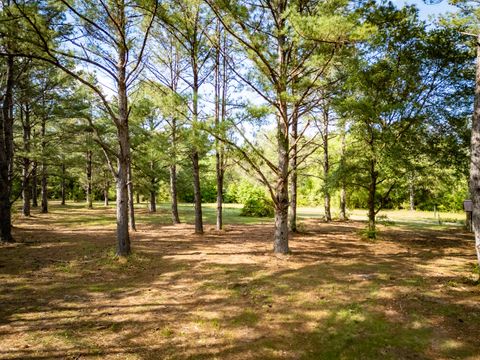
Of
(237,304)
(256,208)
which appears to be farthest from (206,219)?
(237,304)

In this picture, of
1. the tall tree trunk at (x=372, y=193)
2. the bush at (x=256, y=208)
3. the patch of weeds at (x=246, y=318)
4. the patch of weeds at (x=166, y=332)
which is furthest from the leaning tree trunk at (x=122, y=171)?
Answer: the bush at (x=256, y=208)

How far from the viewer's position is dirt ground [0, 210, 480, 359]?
3.74 m

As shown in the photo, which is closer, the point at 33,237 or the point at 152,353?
the point at 152,353

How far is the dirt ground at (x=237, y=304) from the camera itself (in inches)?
147

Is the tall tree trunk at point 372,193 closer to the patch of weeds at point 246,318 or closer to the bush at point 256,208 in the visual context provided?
the patch of weeds at point 246,318

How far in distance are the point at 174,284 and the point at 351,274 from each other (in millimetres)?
4105

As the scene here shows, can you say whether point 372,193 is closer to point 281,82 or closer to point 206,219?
point 281,82

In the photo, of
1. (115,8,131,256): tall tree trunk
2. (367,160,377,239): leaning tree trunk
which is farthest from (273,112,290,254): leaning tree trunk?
(367,160,377,239): leaning tree trunk

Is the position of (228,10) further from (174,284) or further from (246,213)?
(246,213)

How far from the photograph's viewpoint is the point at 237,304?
5.16 meters

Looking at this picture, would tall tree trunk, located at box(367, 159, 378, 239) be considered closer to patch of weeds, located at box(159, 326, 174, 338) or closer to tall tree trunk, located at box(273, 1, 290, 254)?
tall tree trunk, located at box(273, 1, 290, 254)

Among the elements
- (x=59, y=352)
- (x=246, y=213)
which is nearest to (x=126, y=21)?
(x=59, y=352)

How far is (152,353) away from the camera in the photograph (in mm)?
3637

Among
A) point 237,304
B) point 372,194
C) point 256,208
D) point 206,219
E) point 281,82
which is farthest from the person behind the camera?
point 256,208
